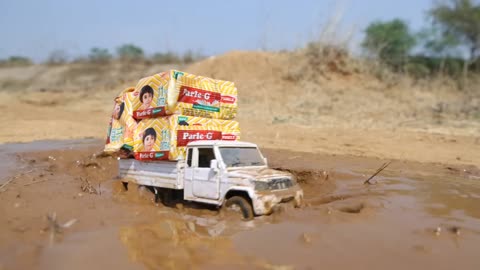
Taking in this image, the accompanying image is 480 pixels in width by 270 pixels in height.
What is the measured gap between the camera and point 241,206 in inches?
273

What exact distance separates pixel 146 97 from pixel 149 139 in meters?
0.82

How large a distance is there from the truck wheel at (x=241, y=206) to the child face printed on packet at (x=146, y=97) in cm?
254

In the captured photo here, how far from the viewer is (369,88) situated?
22.7 metres

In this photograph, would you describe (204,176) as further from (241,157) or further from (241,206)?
(241,206)

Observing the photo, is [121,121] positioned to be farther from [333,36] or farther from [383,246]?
[333,36]

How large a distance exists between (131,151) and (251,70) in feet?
58.6

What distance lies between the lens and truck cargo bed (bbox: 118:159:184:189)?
26.2ft

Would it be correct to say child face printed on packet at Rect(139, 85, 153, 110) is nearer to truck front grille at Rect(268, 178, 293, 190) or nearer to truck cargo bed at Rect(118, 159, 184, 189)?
truck cargo bed at Rect(118, 159, 184, 189)

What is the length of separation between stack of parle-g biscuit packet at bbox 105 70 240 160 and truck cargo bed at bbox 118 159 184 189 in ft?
0.52

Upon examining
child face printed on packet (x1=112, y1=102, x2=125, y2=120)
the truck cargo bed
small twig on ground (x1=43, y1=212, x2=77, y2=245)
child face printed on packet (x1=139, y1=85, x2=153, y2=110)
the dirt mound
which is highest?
the dirt mound

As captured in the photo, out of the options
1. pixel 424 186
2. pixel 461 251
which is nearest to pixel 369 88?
pixel 424 186

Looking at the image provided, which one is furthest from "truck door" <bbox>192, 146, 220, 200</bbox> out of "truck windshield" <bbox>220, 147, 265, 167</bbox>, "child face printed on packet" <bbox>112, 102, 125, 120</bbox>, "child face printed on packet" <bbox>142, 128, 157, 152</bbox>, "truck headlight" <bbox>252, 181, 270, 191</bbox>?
"child face printed on packet" <bbox>112, 102, 125, 120</bbox>

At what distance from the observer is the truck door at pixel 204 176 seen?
7398 mm

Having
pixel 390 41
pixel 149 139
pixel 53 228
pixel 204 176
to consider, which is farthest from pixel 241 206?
pixel 390 41
